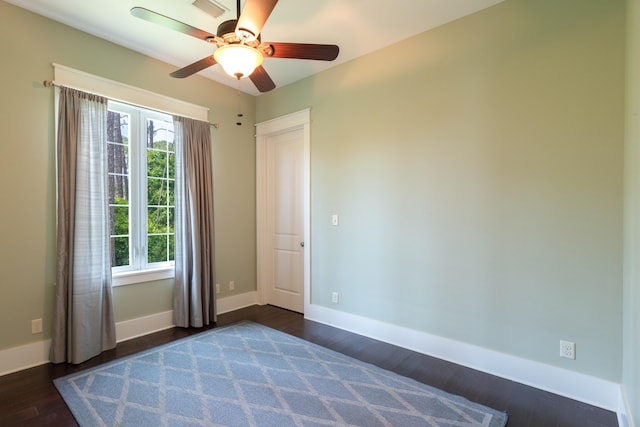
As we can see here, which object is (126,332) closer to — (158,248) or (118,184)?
(158,248)

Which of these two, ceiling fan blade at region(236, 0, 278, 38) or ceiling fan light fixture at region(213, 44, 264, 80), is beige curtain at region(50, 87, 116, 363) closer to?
ceiling fan light fixture at region(213, 44, 264, 80)

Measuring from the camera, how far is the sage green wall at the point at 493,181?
2.07m

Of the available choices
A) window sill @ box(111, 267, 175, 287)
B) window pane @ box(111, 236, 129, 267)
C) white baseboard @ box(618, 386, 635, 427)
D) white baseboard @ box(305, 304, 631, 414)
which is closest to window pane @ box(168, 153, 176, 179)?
window pane @ box(111, 236, 129, 267)

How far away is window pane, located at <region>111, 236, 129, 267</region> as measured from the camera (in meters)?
3.07

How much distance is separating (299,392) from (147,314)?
199 centimetres

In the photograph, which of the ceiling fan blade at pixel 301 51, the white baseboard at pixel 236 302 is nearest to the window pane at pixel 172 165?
the white baseboard at pixel 236 302

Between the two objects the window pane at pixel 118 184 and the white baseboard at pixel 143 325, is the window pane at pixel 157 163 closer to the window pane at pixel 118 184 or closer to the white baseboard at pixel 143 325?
the window pane at pixel 118 184

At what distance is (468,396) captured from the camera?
2162mm

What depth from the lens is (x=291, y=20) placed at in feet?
8.63

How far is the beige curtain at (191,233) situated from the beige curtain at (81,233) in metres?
0.69

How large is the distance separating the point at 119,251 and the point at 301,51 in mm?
2610

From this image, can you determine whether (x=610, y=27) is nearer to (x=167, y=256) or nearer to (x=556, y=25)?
(x=556, y=25)

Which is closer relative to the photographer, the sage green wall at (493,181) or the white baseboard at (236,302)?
the sage green wall at (493,181)

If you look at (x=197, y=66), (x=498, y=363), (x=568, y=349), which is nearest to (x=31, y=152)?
(x=197, y=66)
